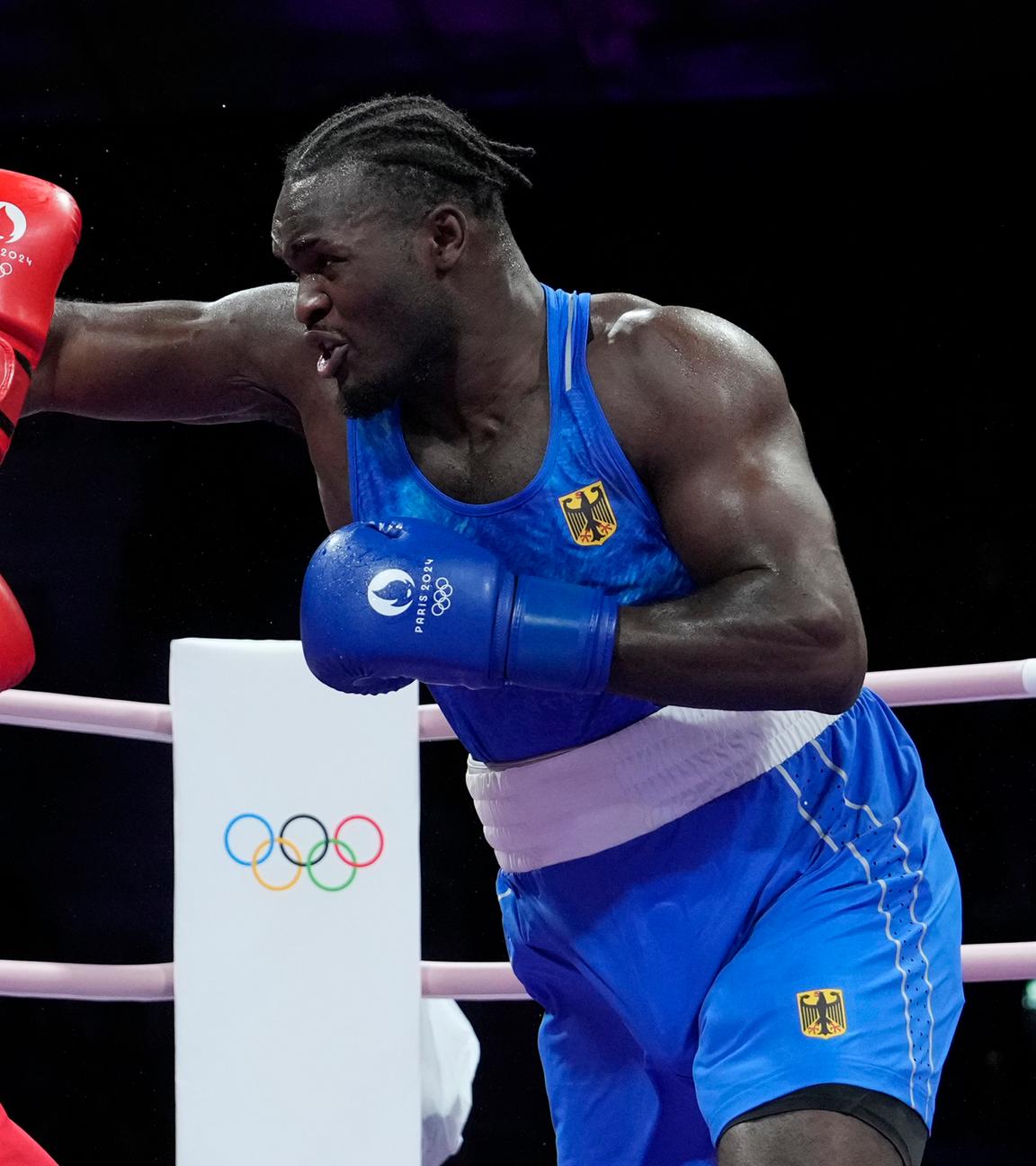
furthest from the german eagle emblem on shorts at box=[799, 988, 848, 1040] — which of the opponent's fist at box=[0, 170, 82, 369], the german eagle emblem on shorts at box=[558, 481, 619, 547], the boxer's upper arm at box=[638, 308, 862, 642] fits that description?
the opponent's fist at box=[0, 170, 82, 369]

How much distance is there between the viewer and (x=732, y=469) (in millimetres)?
1453

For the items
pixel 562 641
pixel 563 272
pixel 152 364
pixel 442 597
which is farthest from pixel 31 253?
pixel 563 272

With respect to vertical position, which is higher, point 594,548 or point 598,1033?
point 594,548

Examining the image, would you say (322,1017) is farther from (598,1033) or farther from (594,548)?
(594,548)

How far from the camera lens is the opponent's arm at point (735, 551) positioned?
4.59ft

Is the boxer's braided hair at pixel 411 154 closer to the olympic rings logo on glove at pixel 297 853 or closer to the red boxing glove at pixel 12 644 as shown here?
the red boxing glove at pixel 12 644

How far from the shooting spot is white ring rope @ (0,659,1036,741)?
6.67 ft

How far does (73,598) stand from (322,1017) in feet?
9.62

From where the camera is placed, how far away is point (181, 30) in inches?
184

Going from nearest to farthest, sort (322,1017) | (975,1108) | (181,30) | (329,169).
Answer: (329,169) → (322,1017) → (975,1108) → (181,30)

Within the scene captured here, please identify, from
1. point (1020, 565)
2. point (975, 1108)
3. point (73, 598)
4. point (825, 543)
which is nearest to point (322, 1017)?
point (825, 543)

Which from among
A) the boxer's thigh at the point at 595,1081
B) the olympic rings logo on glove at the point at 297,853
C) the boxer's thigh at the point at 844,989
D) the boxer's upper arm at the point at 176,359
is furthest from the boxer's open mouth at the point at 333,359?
the olympic rings logo on glove at the point at 297,853

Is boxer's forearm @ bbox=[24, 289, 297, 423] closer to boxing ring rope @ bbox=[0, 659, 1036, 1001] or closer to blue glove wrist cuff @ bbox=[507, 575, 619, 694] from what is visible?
blue glove wrist cuff @ bbox=[507, 575, 619, 694]

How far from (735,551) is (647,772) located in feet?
0.85
